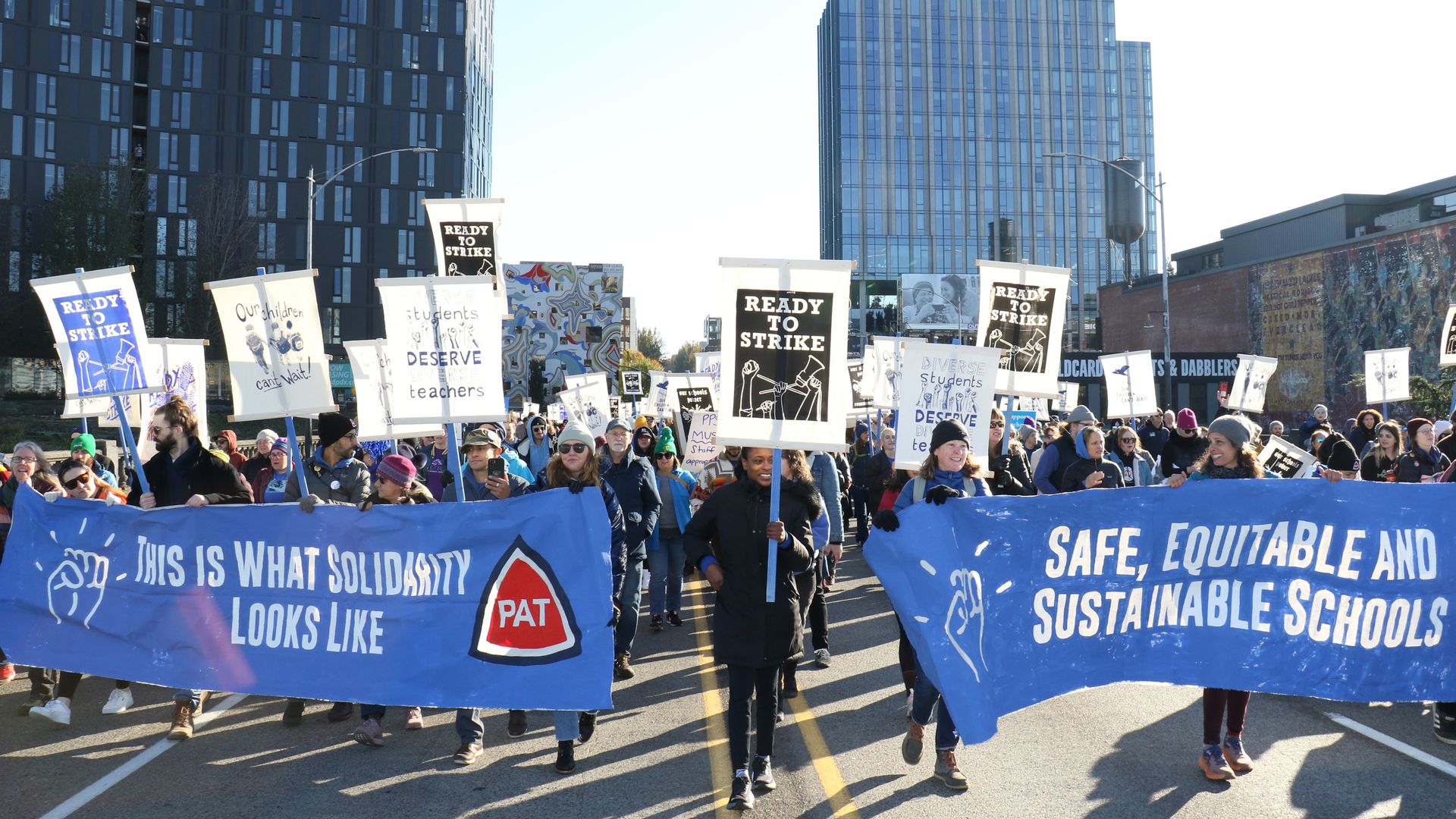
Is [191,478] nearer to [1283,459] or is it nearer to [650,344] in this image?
[1283,459]

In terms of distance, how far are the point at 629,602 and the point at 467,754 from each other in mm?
2128

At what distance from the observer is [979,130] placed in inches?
4476

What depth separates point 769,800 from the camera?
221 inches

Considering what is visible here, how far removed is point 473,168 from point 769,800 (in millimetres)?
92733

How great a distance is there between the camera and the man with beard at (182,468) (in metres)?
7.43

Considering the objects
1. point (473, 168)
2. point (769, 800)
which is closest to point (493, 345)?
point (769, 800)

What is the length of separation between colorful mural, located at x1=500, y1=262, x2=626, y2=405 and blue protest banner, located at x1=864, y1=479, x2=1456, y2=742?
8596cm

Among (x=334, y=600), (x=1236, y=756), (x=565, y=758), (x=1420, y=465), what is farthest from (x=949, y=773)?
(x=1420, y=465)

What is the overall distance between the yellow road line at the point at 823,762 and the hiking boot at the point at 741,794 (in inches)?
16.1

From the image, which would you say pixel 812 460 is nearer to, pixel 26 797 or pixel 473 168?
pixel 26 797

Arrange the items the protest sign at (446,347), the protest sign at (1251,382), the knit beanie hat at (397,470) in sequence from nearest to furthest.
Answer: the knit beanie hat at (397,470) → the protest sign at (446,347) → the protest sign at (1251,382)

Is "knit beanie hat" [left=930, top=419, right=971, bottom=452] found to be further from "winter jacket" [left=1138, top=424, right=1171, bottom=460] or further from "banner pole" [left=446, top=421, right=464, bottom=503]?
"winter jacket" [left=1138, top=424, right=1171, bottom=460]

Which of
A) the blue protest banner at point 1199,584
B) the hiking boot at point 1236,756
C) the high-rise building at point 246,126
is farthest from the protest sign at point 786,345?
the high-rise building at point 246,126

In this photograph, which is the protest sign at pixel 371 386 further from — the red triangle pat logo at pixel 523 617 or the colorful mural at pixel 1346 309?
the colorful mural at pixel 1346 309
